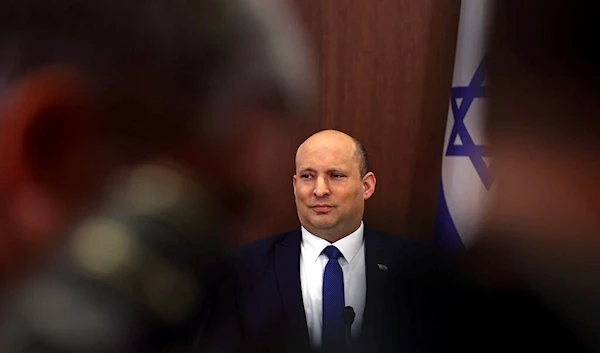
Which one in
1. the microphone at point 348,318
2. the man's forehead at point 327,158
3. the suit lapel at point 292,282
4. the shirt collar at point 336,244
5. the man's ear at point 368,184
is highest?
the man's forehead at point 327,158

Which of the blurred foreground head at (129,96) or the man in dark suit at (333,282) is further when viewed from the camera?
the blurred foreground head at (129,96)

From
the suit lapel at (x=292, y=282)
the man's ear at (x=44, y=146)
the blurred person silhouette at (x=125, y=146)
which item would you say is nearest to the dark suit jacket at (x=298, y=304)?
the suit lapel at (x=292, y=282)

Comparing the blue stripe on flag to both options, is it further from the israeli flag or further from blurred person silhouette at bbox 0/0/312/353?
blurred person silhouette at bbox 0/0/312/353

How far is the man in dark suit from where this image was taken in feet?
3.30

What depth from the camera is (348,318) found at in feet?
3.36

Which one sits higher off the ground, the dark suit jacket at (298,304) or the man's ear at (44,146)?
the man's ear at (44,146)

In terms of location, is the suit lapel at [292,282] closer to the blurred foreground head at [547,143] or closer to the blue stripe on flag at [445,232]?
the blue stripe on flag at [445,232]

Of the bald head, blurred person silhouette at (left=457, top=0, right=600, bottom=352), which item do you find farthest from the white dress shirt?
blurred person silhouette at (left=457, top=0, right=600, bottom=352)

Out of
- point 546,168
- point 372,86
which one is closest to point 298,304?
point 372,86

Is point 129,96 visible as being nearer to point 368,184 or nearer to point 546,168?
point 368,184

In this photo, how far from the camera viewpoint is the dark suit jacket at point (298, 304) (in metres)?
1.04

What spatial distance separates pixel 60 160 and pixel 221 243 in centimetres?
35

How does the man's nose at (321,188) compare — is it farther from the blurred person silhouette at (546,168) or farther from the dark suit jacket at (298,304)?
the blurred person silhouette at (546,168)

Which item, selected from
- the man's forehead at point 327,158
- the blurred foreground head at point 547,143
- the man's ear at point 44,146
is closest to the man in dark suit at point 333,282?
the man's forehead at point 327,158
